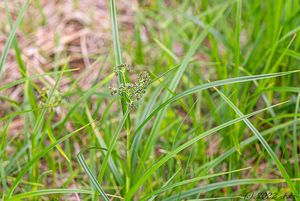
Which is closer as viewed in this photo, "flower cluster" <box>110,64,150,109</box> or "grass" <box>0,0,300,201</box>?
"flower cluster" <box>110,64,150,109</box>

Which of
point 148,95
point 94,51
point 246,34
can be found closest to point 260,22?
point 246,34

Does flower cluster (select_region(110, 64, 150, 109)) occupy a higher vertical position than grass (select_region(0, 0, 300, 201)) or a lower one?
higher

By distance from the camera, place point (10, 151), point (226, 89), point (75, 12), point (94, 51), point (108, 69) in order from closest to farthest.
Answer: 1. point (226, 89)
2. point (10, 151)
3. point (108, 69)
4. point (94, 51)
5. point (75, 12)

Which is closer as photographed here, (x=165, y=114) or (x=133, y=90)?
(x=133, y=90)

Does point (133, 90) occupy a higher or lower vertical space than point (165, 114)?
higher

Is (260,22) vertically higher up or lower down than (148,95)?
higher up

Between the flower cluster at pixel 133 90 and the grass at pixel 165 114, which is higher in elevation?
the flower cluster at pixel 133 90

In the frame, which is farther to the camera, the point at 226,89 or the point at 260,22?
the point at 260,22

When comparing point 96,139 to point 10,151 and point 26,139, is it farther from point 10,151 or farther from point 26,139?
point 10,151
